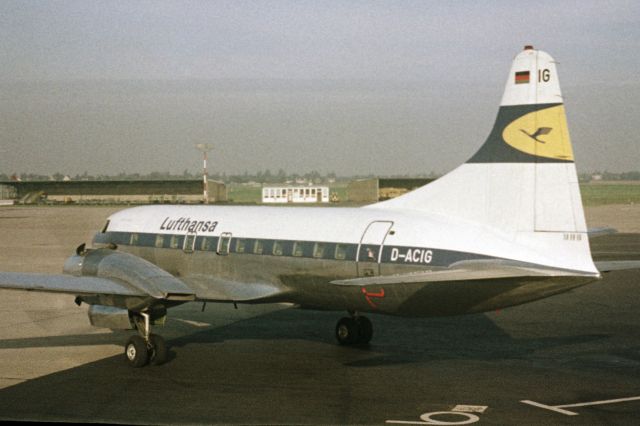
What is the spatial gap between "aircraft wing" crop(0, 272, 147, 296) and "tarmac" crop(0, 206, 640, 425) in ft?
5.63

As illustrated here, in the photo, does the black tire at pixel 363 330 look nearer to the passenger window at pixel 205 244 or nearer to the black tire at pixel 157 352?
the passenger window at pixel 205 244

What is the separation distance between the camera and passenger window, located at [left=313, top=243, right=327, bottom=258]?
1766 centimetres

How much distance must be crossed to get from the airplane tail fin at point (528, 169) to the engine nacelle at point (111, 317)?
7878 mm

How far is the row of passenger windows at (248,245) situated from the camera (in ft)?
57.3

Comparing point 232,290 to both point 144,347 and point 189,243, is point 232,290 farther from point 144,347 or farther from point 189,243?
point 144,347

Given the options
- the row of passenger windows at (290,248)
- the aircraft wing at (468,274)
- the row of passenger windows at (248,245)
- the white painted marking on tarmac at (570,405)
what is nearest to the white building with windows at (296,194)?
the row of passenger windows at (248,245)

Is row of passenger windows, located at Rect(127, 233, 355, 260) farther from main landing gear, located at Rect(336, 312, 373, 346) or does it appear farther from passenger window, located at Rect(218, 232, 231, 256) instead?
main landing gear, located at Rect(336, 312, 373, 346)

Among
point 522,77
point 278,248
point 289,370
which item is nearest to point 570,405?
point 289,370

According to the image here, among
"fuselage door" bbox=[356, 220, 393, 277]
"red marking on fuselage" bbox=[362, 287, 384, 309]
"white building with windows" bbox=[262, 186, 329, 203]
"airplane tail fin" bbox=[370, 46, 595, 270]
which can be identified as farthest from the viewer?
"white building with windows" bbox=[262, 186, 329, 203]

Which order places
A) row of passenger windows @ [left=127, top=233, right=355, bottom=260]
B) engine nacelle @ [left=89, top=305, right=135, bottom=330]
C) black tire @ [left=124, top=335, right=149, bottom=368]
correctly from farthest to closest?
engine nacelle @ [left=89, top=305, right=135, bottom=330] < row of passenger windows @ [left=127, top=233, right=355, bottom=260] < black tire @ [left=124, top=335, right=149, bottom=368]

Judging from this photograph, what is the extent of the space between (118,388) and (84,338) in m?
5.87

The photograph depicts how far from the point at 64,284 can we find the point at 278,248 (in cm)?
494

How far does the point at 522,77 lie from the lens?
1549 centimetres

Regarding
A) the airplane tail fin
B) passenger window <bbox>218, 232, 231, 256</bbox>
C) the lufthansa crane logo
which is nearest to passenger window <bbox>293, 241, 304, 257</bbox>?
passenger window <bbox>218, 232, 231, 256</bbox>
